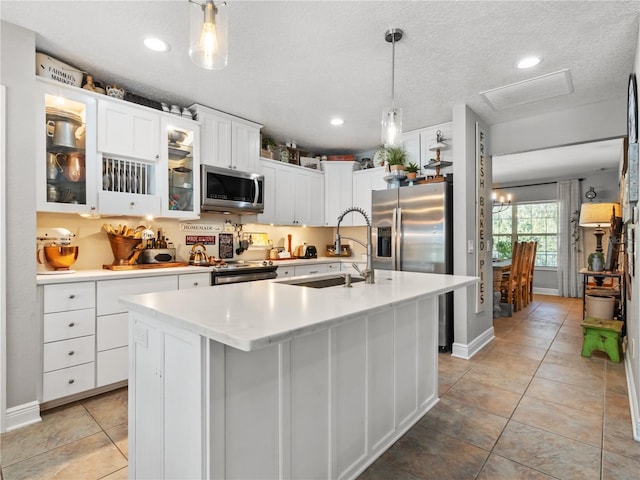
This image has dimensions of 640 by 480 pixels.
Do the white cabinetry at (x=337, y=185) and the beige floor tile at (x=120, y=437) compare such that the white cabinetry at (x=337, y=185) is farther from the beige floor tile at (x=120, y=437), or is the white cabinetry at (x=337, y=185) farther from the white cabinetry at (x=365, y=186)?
the beige floor tile at (x=120, y=437)

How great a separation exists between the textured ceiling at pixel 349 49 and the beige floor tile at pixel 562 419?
2522mm

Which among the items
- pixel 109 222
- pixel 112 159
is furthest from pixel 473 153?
pixel 109 222

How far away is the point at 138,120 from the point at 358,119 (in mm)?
2212

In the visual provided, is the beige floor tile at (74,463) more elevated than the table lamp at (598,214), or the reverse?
the table lamp at (598,214)

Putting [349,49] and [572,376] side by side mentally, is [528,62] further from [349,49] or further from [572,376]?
[572,376]

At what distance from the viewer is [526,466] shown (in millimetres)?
1812

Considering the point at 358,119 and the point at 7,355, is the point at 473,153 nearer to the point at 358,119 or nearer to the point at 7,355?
the point at 358,119

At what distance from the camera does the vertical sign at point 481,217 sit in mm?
3705

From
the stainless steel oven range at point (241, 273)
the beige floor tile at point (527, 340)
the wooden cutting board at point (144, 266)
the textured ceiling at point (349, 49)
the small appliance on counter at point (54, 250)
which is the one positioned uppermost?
the textured ceiling at point (349, 49)

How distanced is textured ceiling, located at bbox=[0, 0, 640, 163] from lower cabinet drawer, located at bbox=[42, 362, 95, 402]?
2289mm

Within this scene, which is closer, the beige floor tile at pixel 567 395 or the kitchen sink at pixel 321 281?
the kitchen sink at pixel 321 281

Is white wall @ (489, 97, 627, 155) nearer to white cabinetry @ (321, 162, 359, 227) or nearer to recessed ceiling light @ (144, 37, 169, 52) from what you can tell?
white cabinetry @ (321, 162, 359, 227)

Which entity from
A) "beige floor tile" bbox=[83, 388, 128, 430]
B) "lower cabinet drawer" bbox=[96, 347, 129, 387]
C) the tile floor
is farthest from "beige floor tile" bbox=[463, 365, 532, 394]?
"lower cabinet drawer" bbox=[96, 347, 129, 387]

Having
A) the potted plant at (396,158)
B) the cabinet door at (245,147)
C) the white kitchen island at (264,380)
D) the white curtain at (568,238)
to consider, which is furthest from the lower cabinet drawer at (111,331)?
the white curtain at (568,238)
